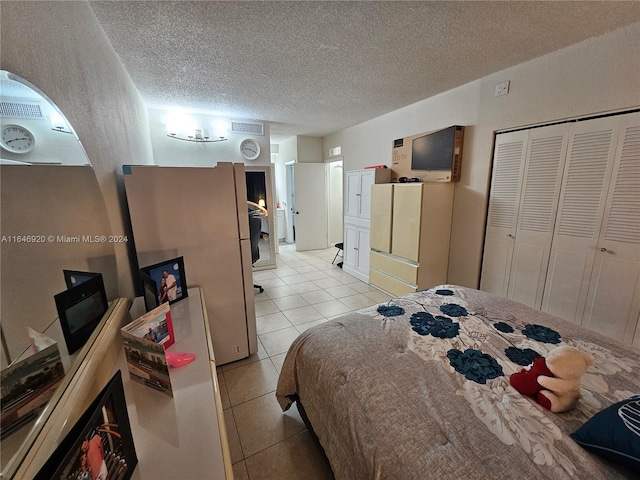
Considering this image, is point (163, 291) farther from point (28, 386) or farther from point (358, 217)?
point (358, 217)

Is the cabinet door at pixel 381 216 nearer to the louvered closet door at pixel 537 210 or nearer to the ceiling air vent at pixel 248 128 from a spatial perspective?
the louvered closet door at pixel 537 210

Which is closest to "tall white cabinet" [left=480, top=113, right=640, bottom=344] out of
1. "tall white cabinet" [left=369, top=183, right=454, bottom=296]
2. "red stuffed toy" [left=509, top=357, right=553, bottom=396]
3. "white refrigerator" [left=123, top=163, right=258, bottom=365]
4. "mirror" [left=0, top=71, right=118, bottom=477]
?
"tall white cabinet" [left=369, top=183, right=454, bottom=296]

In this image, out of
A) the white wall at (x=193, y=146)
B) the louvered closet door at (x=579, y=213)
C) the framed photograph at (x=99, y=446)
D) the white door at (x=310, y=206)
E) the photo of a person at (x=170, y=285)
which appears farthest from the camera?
the white door at (x=310, y=206)

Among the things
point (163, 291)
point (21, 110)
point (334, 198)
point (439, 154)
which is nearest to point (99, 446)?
point (21, 110)

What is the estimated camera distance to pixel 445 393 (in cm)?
113

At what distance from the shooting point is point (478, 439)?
0.92 meters

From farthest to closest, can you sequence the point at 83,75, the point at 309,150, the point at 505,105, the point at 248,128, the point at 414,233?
the point at 309,150
the point at 248,128
the point at 414,233
the point at 505,105
the point at 83,75

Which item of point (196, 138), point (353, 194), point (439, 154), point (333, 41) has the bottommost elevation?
point (353, 194)

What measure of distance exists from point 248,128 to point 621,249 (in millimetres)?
4605

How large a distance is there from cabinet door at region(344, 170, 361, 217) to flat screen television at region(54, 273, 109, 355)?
3.59m

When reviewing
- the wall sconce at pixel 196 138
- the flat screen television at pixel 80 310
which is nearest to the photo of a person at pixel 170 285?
the flat screen television at pixel 80 310

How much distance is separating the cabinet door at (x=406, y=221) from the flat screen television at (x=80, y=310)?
2.91 meters

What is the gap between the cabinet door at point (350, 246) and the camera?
4.49 m

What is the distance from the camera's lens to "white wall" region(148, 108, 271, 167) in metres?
3.75
